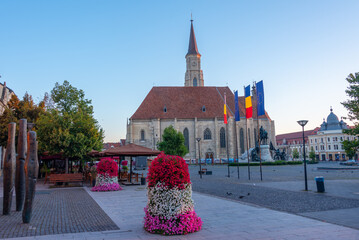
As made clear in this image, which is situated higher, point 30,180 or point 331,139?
point 331,139

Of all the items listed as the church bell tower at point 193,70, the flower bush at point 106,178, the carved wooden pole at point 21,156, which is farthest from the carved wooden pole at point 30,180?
the church bell tower at point 193,70

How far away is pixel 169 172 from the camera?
6.76 meters

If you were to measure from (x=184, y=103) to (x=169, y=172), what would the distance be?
191ft

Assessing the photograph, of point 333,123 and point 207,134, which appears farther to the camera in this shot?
point 333,123

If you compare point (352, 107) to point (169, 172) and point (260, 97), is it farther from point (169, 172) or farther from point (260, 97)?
point (169, 172)

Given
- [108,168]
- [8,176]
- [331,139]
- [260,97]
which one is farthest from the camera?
[331,139]

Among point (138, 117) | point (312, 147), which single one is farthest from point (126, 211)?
point (312, 147)

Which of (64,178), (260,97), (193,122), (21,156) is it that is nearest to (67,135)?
(64,178)

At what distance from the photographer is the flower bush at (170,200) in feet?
21.5

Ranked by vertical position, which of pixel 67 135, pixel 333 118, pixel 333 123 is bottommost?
pixel 67 135

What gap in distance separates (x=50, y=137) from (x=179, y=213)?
1666 cm

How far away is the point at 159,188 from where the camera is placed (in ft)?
22.3

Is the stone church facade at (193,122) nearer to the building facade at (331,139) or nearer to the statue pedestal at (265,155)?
Answer: the statue pedestal at (265,155)

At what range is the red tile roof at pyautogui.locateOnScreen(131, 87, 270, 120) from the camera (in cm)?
6228
